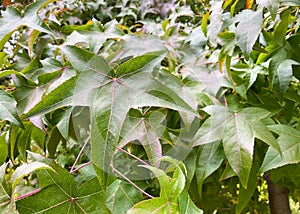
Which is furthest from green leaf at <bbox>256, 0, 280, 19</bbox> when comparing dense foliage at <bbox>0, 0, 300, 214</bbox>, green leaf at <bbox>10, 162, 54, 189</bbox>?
green leaf at <bbox>10, 162, 54, 189</bbox>

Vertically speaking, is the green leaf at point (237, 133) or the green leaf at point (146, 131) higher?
the green leaf at point (146, 131)

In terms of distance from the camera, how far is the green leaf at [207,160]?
57 cm

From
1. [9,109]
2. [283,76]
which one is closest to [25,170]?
[9,109]

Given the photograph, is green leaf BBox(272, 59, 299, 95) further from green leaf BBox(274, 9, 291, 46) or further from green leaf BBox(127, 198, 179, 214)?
green leaf BBox(127, 198, 179, 214)

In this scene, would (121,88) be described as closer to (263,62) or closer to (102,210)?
(102,210)

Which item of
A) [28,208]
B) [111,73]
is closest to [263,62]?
[111,73]

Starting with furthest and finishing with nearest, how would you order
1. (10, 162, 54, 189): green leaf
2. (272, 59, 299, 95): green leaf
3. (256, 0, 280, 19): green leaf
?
(272, 59, 299, 95): green leaf < (256, 0, 280, 19): green leaf < (10, 162, 54, 189): green leaf

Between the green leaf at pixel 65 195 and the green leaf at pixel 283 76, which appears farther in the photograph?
the green leaf at pixel 283 76

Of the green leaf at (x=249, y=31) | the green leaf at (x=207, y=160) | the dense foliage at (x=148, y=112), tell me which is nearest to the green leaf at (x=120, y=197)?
the dense foliage at (x=148, y=112)

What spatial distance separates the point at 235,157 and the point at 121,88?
18 cm

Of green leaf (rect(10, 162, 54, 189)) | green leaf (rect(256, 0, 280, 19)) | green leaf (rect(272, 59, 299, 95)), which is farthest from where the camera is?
green leaf (rect(272, 59, 299, 95))

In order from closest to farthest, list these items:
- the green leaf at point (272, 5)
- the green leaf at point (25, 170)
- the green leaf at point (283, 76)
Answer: the green leaf at point (25, 170)
the green leaf at point (272, 5)
the green leaf at point (283, 76)

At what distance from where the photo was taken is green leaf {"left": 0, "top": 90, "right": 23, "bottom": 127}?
1.64ft

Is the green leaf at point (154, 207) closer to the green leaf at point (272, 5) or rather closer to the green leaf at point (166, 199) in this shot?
the green leaf at point (166, 199)
